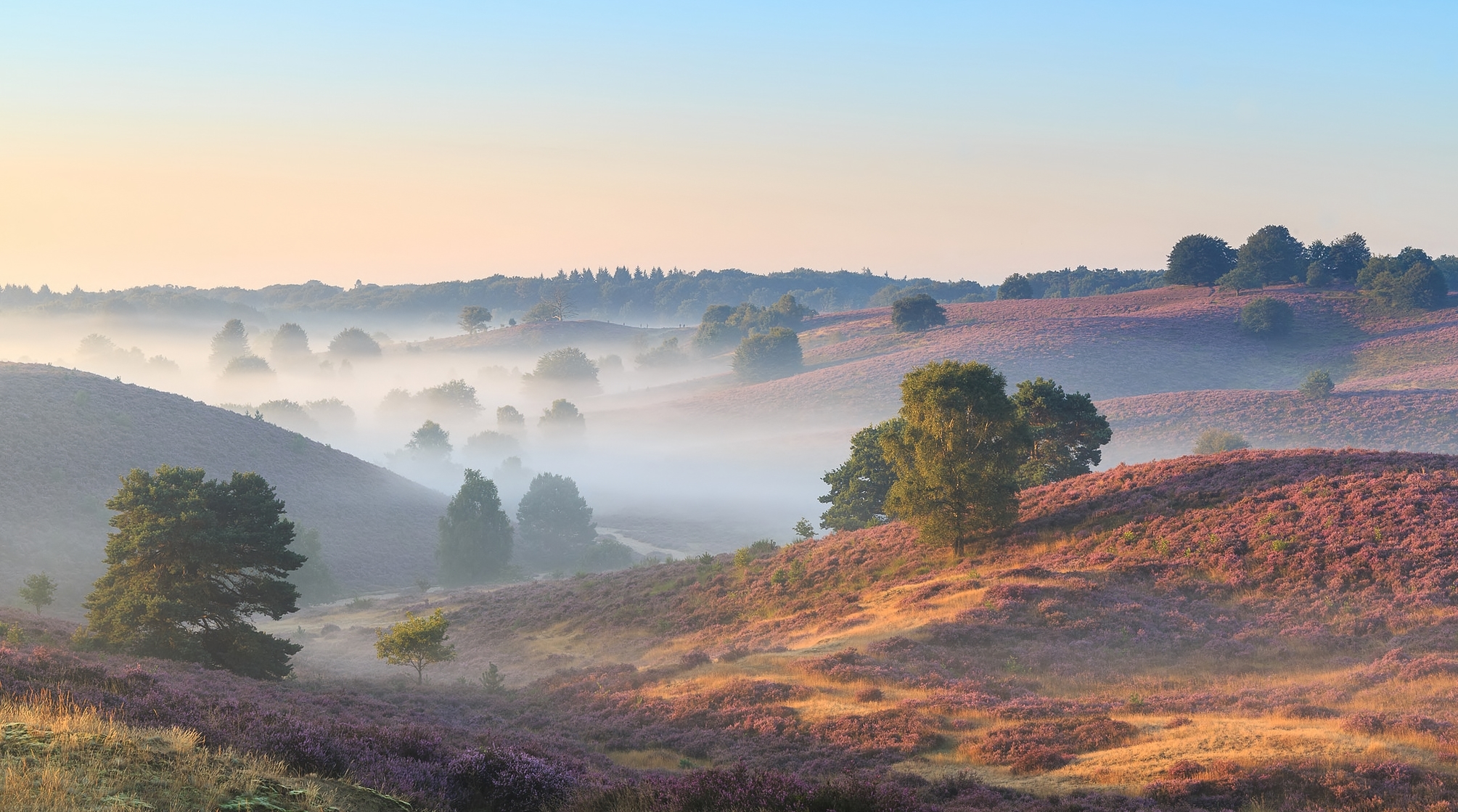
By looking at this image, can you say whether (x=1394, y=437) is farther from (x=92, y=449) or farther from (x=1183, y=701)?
(x=92, y=449)

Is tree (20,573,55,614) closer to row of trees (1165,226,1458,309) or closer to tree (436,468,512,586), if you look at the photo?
tree (436,468,512,586)

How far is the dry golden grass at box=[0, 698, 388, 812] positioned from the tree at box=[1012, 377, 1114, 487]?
1850 inches

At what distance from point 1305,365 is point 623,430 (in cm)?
11846

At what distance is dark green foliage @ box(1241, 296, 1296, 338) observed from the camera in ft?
470

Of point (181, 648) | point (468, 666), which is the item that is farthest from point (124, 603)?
point (468, 666)

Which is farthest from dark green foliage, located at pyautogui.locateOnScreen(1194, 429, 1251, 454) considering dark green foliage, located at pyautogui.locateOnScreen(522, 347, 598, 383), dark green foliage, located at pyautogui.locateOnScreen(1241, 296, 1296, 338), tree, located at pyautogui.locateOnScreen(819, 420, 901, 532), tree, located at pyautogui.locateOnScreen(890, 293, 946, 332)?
dark green foliage, located at pyautogui.locateOnScreen(522, 347, 598, 383)

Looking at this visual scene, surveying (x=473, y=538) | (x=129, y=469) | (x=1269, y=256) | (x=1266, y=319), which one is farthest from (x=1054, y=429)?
(x=1269, y=256)

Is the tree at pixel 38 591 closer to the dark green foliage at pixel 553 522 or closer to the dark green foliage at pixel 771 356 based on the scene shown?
the dark green foliage at pixel 553 522

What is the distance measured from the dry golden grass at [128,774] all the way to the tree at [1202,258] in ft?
646

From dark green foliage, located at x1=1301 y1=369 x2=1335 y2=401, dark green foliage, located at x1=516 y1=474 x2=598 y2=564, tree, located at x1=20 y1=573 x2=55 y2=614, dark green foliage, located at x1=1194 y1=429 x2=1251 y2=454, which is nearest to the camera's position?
tree, located at x1=20 y1=573 x2=55 y2=614

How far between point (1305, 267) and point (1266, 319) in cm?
3918

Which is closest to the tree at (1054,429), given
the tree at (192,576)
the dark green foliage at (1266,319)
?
the tree at (192,576)

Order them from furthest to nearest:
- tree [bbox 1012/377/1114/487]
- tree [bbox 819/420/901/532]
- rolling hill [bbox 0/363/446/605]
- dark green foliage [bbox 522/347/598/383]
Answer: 1. dark green foliage [bbox 522/347/598/383]
2. tree [bbox 819/420/901/532]
3. rolling hill [bbox 0/363/446/605]
4. tree [bbox 1012/377/1114/487]

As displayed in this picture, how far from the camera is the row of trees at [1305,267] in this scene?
145375 mm
